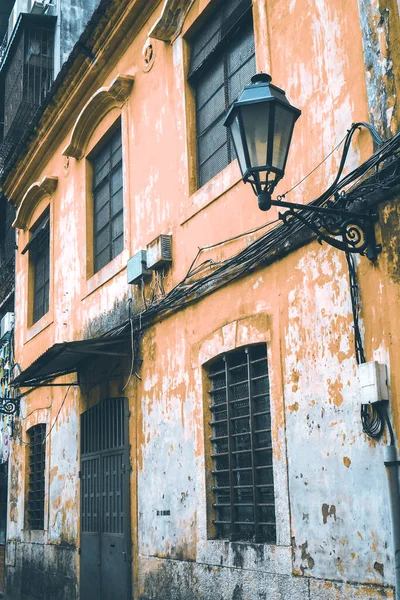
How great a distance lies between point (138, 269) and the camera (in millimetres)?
9484

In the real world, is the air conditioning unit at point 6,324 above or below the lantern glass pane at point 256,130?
above

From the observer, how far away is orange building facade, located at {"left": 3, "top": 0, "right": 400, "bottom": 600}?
5.96 metres

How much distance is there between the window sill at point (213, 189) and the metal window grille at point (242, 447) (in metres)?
1.65

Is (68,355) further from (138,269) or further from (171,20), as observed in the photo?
(171,20)

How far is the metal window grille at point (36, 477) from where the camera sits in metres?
13.5

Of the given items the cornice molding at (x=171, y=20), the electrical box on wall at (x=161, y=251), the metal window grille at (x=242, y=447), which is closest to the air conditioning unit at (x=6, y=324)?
the electrical box on wall at (x=161, y=251)

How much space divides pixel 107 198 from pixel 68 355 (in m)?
2.54

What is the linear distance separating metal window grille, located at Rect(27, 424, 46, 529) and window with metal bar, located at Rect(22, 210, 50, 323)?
217 centimetres

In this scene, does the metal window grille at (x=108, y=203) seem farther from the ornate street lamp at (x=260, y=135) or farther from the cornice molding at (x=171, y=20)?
the ornate street lamp at (x=260, y=135)

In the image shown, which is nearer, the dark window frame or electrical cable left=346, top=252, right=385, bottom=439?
electrical cable left=346, top=252, right=385, bottom=439

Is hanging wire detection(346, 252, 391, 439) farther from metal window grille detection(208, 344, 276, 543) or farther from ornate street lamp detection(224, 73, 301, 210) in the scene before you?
metal window grille detection(208, 344, 276, 543)

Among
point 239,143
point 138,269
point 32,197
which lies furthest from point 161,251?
point 32,197

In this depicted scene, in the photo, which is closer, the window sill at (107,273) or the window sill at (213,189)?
the window sill at (213,189)

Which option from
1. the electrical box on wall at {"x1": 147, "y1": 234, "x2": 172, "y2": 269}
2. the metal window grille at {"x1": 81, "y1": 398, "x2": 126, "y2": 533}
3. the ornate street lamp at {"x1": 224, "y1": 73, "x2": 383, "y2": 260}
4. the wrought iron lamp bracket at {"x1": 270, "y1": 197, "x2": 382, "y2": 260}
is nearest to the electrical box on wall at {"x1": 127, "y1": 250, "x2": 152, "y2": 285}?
the electrical box on wall at {"x1": 147, "y1": 234, "x2": 172, "y2": 269}
